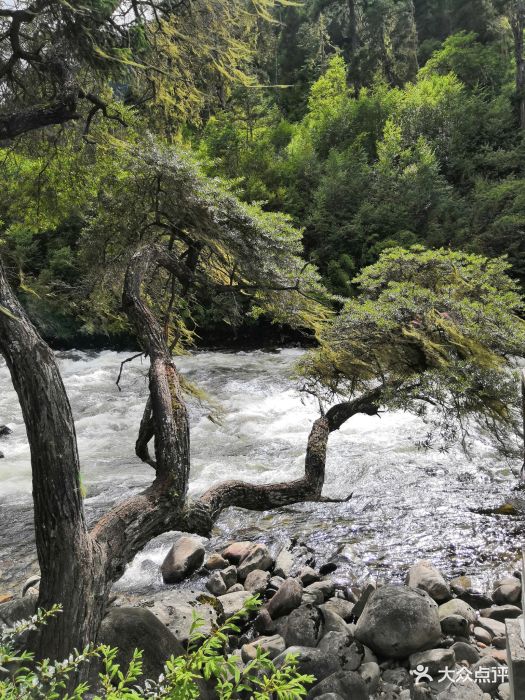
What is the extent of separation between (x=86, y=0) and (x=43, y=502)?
409 centimetres

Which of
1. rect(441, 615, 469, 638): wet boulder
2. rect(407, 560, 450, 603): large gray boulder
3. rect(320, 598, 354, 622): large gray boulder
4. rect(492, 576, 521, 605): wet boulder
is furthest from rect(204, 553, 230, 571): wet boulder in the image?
rect(492, 576, 521, 605): wet boulder

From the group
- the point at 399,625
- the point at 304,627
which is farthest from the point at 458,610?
the point at 304,627

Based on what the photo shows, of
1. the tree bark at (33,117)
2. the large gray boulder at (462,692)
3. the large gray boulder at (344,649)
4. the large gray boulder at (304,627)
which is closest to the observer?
the large gray boulder at (462,692)

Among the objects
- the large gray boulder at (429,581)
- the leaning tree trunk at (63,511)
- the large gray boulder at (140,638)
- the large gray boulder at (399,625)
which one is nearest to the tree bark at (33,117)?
the leaning tree trunk at (63,511)

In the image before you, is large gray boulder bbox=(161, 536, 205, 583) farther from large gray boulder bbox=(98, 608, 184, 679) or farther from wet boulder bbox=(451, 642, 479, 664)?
wet boulder bbox=(451, 642, 479, 664)

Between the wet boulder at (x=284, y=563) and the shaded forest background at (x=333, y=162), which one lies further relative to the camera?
the shaded forest background at (x=333, y=162)

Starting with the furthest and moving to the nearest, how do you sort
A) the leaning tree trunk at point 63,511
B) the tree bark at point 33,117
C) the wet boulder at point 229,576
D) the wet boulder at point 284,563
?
the wet boulder at point 284,563 → the wet boulder at point 229,576 → the tree bark at point 33,117 → the leaning tree trunk at point 63,511

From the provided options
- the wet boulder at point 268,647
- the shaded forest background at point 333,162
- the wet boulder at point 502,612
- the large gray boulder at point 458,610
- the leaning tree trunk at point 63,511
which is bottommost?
the wet boulder at point 502,612

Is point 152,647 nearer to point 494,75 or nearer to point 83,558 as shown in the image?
point 83,558

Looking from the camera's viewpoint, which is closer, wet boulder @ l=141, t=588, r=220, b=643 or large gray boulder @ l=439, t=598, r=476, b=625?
wet boulder @ l=141, t=588, r=220, b=643

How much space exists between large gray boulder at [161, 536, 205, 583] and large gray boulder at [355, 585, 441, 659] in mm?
2139

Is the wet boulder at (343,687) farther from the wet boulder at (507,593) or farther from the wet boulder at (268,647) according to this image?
the wet boulder at (507,593)

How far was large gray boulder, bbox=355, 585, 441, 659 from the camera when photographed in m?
4.27

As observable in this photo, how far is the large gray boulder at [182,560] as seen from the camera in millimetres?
5789
